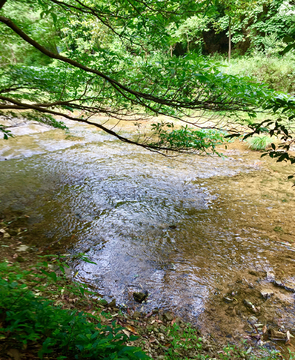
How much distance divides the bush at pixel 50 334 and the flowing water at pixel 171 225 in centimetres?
121

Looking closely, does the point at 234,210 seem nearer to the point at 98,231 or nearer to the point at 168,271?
the point at 168,271

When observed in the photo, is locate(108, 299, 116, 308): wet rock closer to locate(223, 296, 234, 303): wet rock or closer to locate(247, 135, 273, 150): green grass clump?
locate(223, 296, 234, 303): wet rock

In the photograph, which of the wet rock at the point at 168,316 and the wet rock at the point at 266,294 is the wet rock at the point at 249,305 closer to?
the wet rock at the point at 266,294

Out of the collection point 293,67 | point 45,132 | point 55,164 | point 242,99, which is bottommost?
point 55,164

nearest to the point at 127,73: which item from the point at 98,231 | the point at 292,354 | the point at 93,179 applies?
the point at 98,231

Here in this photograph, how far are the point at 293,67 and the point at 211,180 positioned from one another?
11399mm

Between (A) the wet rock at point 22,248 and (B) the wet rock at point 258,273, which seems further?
(A) the wet rock at point 22,248

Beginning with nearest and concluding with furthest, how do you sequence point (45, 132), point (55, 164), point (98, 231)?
point (98, 231) < point (55, 164) < point (45, 132)

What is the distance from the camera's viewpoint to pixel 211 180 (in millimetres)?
6352

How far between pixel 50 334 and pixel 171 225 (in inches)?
121

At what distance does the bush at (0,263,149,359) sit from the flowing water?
3.97 ft

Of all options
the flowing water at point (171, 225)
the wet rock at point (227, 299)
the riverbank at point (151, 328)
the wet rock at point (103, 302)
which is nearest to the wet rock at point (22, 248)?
the flowing water at point (171, 225)

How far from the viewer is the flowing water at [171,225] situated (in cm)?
260

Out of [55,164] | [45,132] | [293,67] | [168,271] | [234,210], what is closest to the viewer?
[168,271]
